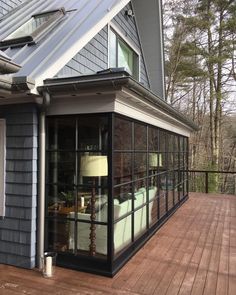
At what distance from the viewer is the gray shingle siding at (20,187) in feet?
12.8

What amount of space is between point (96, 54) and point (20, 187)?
2.86 m

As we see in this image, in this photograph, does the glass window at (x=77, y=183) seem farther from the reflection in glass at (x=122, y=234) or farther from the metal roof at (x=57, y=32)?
the metal roof at (x=57, y=32)

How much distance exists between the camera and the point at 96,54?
5.63 metres

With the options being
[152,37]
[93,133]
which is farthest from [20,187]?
[152,37]

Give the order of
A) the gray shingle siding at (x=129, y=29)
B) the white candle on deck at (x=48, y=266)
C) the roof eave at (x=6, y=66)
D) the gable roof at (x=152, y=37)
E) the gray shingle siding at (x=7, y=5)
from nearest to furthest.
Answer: the roof eave at (x=6, y=66)
the white candle on deck at (x=48, y=266)
the gray shingle siding at (x=7, y=5)
the gray shingle siding at (x=129, y=29)
the gable roof at (x=152, y=37)

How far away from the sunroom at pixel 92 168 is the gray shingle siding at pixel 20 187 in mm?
190

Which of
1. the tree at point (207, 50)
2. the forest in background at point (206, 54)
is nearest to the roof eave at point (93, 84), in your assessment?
the forest in background at point (206, 54)

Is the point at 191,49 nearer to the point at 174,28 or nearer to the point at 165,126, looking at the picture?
the point at 174,28

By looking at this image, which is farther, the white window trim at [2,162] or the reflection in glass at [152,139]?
the reflection in glass at [152,139]

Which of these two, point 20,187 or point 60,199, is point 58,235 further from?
point 20,187

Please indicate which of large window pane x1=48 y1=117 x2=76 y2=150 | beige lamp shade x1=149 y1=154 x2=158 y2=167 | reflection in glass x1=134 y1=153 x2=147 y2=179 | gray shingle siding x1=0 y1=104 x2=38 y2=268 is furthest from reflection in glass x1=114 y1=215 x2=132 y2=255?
beige lamp shade x1=149 y1=154 x2=158 y2=167

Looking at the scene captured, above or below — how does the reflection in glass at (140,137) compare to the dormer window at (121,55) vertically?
below

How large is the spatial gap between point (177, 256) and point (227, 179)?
10.6 metres

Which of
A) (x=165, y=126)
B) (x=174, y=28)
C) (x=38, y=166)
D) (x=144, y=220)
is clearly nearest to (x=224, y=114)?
(x=174, y=28)
